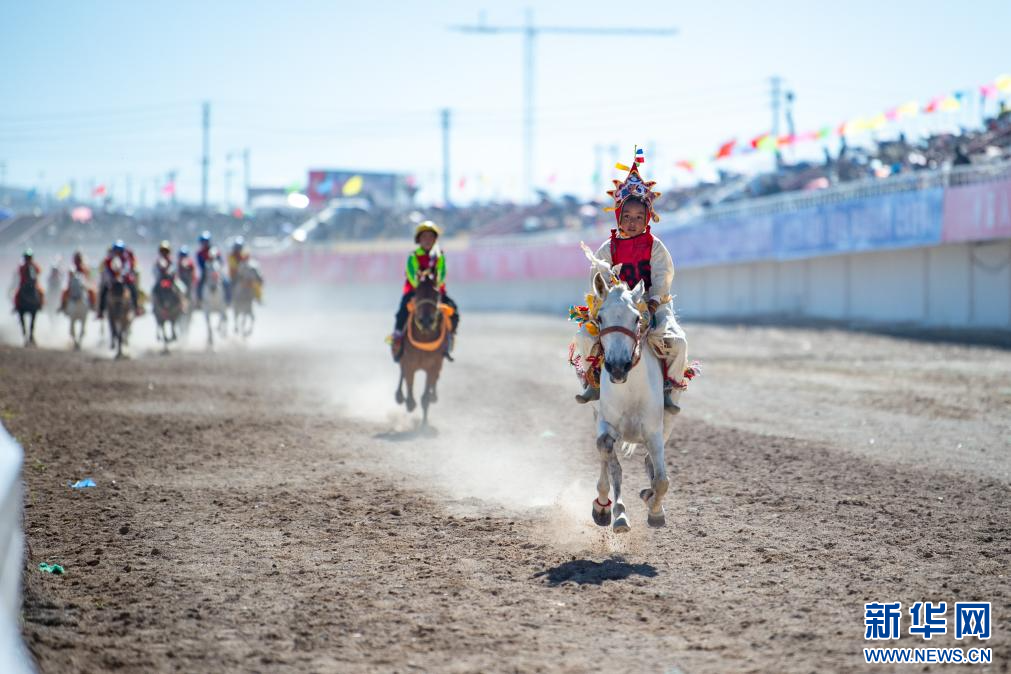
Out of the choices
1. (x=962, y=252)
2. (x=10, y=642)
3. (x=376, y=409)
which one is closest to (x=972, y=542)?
(x=10, y=642)

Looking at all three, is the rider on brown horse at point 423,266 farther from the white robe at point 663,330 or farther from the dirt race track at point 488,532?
the white robe at point 663,330

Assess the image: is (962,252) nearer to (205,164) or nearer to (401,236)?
(401,236)

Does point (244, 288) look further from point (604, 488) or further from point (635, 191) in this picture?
point (604, 488)

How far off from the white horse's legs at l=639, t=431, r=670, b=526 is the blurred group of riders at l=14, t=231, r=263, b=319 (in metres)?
20.9

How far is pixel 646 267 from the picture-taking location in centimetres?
859

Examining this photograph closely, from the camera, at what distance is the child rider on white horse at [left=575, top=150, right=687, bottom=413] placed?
8305 mm

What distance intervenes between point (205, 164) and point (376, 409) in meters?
77.7

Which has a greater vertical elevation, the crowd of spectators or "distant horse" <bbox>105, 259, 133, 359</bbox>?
the crowd of spectators

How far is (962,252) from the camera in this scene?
30.0 meters

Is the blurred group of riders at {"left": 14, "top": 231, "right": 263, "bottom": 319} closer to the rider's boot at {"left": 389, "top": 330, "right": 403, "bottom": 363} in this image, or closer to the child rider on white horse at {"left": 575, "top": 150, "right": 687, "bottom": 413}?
the rider's boot at {"left": 389, "top": 330, "right": 403, "bottom": 363}

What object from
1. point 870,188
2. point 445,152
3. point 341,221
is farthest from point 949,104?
point 445,152

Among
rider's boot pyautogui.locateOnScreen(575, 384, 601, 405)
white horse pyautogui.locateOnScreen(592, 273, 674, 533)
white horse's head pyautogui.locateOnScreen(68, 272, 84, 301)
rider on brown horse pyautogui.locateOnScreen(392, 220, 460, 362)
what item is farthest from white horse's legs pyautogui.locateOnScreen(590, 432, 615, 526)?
white horse's head pyautogui.locateOnScreen(68, 272, 84, 301)

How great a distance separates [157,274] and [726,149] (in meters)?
25.9

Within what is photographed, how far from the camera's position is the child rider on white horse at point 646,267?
8.30 meters
